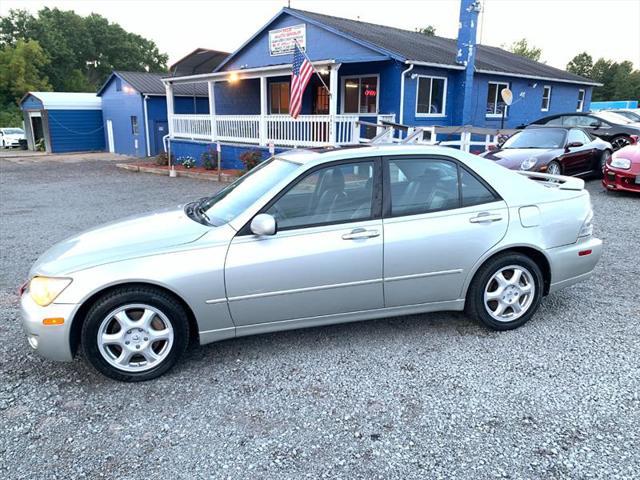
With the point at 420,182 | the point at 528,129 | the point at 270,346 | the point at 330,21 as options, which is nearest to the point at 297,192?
the point at 420,182

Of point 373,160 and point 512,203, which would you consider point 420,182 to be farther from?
point 512,203

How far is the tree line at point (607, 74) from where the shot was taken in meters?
56.3

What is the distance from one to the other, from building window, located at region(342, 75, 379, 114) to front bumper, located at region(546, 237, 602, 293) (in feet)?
42.3

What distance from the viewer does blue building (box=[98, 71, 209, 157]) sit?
81.0 feet

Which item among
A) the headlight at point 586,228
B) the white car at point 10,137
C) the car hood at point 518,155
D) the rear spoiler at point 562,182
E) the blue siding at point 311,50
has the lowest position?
the white car at point 10,137

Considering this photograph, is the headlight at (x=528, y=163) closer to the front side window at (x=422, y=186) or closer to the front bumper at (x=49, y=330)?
the front side window at (x=422, y=186)

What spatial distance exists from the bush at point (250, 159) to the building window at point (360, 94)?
434 cm

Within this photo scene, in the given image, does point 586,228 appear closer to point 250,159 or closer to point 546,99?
point 250,159

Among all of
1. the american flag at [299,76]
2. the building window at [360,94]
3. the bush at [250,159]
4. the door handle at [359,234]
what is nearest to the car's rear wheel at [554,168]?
the american flag at [299,76]

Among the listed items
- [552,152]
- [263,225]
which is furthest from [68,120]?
[263,225]

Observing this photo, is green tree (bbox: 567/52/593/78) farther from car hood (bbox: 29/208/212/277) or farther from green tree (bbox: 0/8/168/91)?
car hood (bbox: 29/208/212/277)

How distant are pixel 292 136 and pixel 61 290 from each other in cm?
1224

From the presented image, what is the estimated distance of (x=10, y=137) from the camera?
3359cm

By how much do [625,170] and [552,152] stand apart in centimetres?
146
